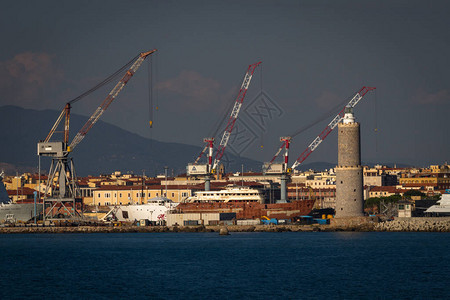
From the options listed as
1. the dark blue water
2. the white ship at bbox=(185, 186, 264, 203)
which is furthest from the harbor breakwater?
the white ship at bbox=(185, 186, 264, 203)

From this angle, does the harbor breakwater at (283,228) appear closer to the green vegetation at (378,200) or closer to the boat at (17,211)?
the boat at (17,211)

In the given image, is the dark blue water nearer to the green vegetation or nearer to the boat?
the boat

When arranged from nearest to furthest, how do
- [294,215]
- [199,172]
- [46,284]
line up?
[46,284], [294,215], [199,172]

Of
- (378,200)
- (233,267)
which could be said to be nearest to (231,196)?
(378,200)

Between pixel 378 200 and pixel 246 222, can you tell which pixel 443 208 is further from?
pixel 378 200

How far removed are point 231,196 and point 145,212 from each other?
43.2 feet

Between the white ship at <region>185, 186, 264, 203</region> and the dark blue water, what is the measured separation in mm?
21511

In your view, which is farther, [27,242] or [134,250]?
[27,242]

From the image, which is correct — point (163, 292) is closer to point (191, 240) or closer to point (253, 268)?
point (253, 268)

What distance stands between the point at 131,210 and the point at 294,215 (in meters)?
21.5

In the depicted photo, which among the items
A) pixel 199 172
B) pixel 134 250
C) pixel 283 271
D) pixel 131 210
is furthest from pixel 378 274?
pixel 199 172

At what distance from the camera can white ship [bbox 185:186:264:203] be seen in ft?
375

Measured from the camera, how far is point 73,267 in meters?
62.9

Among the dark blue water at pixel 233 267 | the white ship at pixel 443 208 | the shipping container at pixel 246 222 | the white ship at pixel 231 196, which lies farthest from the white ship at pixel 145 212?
the white ship at pixel 443 208
